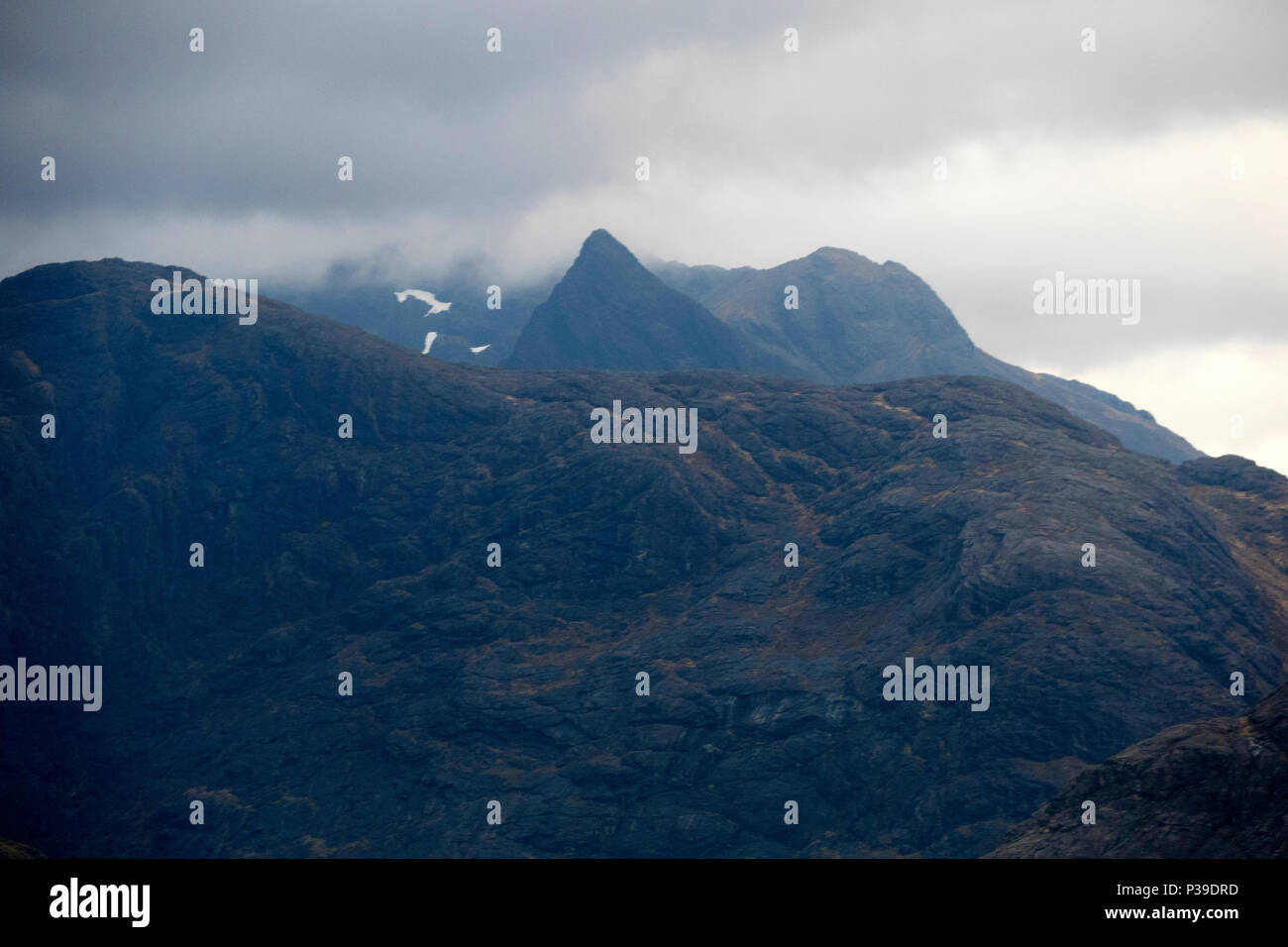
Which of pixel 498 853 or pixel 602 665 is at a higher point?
pixel 602 665

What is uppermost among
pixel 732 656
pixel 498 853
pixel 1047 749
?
pixel 732 656

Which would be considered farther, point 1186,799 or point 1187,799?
point 1186,799

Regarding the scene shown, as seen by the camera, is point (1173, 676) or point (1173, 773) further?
point (1173, 676)
